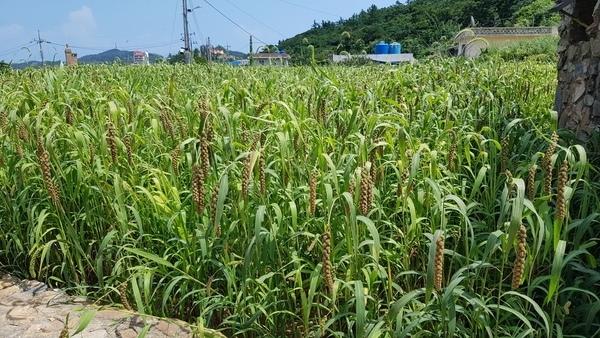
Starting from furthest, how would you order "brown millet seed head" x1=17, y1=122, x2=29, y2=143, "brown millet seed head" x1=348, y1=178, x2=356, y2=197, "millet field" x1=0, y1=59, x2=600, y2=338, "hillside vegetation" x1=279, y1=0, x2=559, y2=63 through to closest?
"hillside vegetation" x1=279, y1=0, x2=559, y2=63 → "brown millet seed head" x1=17, y1=122, x2=29, y2=143 → "brown millet seed head" x1=348, y1=178, x2=356, y2=197 → "millet field" x1=0, y1=59, x2=600, y2=338

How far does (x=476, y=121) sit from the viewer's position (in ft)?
10.7

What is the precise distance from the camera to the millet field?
1.65 metres

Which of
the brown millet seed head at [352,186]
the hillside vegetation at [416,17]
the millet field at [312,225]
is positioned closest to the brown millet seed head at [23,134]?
the millet field at [312,225]

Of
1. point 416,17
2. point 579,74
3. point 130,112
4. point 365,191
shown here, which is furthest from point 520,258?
point 416,17

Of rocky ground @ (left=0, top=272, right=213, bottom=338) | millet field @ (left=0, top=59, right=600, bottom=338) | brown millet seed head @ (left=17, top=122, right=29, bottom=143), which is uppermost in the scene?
brown millet seed head @ (left=17, top=122, right=29, bottom=143)

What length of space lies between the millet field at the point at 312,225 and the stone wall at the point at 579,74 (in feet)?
0.60

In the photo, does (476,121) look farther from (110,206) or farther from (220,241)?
(110,206)

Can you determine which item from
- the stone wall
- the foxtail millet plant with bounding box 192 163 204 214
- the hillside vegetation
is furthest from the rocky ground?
the hillside vegetation

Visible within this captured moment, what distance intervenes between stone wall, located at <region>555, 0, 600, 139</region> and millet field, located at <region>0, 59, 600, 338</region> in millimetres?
184

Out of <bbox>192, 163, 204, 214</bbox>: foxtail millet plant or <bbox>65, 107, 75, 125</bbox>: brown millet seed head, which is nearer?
<bbox>192, 163, 204, 214</bbox>: foxtail millet plant

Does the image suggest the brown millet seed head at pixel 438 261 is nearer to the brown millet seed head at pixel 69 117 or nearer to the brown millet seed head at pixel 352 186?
the brown millet seed head at pixel 352 186

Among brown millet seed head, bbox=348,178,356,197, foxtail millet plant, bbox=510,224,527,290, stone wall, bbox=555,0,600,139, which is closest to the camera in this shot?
foxtail millet plant, bbox=510,224,527,290

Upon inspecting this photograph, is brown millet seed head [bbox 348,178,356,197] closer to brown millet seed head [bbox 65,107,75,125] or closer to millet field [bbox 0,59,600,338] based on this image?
millet field [bbox 0,59,600,338]

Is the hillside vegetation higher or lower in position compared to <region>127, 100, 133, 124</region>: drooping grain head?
higher
